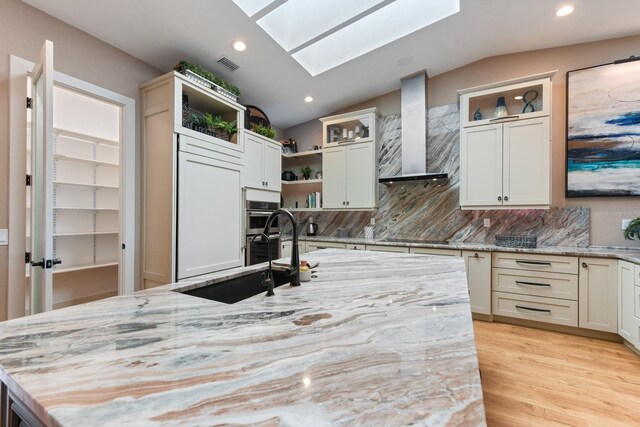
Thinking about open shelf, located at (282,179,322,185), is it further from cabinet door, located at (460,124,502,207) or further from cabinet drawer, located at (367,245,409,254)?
cabinet door, located at (460,124,502,207)

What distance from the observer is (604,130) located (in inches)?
114

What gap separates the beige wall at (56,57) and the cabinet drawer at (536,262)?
3.91 meters

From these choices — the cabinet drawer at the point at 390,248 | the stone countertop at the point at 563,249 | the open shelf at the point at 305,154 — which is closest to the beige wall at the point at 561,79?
the stone countertop at the point at 563,249


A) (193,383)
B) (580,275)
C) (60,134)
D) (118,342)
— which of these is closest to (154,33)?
(60,134)

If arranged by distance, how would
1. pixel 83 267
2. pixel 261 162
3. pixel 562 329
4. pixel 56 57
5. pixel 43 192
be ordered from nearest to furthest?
pixel 43 192
pixel 56 57
pixel 562 329
pixel 83 267
pixel 261 162

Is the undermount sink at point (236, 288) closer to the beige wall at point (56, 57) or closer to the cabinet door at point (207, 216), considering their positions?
the cabinet door at point (207, 216)

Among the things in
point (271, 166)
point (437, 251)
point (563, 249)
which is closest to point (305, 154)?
point (271, 166)

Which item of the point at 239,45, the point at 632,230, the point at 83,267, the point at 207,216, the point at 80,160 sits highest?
the point at 239,45

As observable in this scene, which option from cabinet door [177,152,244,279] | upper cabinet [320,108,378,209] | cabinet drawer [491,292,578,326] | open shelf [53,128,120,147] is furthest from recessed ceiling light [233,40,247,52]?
cabinet drawer [491,292,578,326]

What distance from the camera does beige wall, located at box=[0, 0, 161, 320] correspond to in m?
1.92

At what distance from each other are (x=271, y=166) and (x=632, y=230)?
402cm

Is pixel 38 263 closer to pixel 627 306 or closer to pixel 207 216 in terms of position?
pixel 207 216

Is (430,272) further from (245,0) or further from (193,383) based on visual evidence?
(245,0)

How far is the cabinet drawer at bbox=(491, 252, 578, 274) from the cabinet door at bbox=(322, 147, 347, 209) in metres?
2.07
